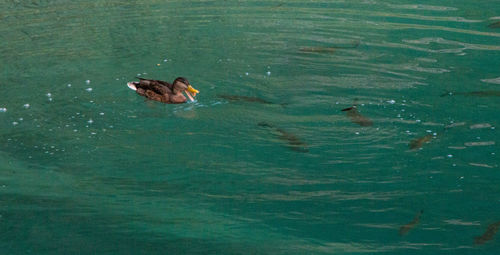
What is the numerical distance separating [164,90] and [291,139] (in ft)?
6.38

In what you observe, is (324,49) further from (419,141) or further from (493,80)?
(419,141)

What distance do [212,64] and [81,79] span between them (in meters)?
1.72

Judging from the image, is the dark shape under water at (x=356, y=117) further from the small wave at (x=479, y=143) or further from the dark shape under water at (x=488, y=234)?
the dark shape under water at (x=488, y=234)

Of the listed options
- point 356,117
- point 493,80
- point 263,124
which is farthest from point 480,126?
point 263,124

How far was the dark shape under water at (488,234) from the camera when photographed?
18.9 feet

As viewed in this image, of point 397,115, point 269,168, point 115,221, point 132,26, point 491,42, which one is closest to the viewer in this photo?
point 115,221

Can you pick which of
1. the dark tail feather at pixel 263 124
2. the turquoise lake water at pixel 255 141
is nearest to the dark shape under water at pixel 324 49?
the turquoise lake water at pixel 255 141

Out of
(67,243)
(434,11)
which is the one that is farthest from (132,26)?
(67,243)

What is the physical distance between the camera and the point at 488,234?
584cm

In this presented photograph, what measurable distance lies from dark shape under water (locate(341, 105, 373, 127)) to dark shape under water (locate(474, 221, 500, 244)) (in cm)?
214

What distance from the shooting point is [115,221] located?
6.30m

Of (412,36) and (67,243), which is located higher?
(412,36)

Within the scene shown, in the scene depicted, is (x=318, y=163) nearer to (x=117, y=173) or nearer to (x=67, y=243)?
(x=117, y=173)

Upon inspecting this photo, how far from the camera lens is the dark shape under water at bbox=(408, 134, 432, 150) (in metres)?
7.32
